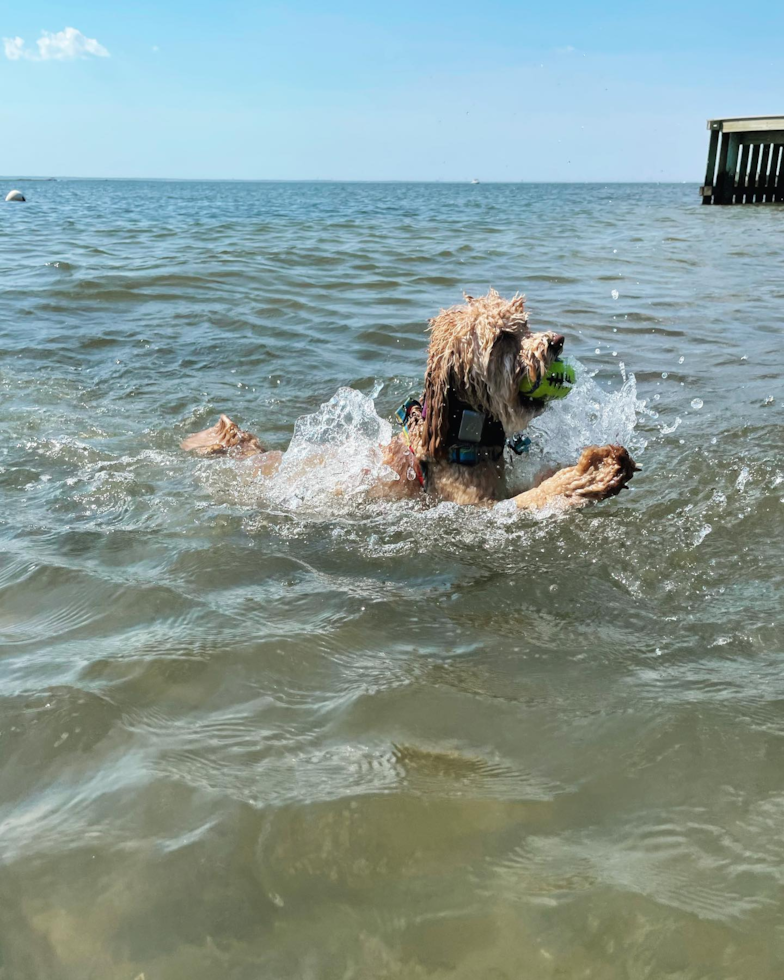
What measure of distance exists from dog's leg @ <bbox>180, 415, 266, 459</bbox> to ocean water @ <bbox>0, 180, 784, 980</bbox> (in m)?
0.20

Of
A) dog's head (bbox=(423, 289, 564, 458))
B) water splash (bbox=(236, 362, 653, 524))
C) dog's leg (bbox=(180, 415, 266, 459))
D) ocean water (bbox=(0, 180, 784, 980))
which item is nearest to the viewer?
ocean water (bbox=(0, 180, 784, 980))

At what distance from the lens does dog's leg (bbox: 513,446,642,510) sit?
14.5 feet

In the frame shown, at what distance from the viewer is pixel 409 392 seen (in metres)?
7.65

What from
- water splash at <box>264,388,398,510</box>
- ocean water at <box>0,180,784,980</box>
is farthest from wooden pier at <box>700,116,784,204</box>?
water splash at <box>264,388,398,510</box>

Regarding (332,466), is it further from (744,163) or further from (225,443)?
(744,163)

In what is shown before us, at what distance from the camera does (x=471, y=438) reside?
4.71 meters

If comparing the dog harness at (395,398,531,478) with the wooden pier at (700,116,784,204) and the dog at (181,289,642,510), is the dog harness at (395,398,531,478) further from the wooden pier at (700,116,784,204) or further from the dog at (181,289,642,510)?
the wooden pier at (700,116,784,204)

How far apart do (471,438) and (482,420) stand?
5.7 inches

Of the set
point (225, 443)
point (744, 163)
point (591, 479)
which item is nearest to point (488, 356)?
point (591, 479)

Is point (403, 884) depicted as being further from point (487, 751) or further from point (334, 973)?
point (487, 751)

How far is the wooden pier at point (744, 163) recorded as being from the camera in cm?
2658

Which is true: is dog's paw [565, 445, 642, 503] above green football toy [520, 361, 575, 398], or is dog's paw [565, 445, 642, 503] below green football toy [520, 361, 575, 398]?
below

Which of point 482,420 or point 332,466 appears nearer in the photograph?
point 482,420

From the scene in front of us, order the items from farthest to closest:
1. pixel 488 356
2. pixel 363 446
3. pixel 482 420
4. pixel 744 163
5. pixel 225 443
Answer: pixel 744 163
pixel 225 443
pixel 363 446
pixel 482 420
pixel 488 356
